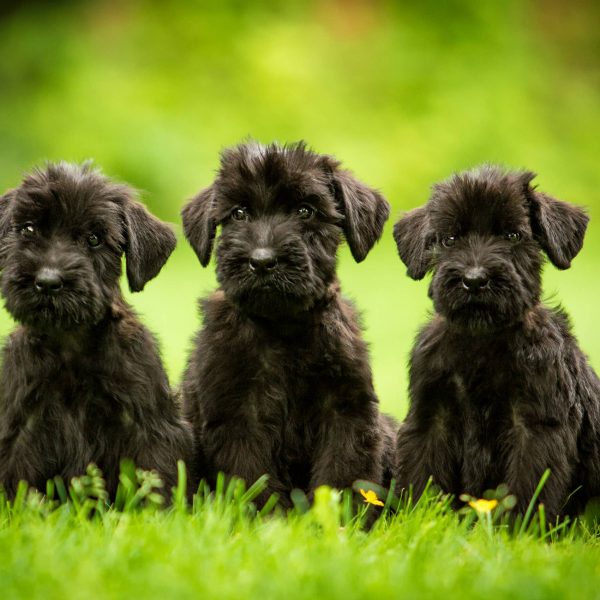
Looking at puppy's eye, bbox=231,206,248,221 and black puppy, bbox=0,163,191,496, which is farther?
puppy's eye, bbox=231,206,248,221

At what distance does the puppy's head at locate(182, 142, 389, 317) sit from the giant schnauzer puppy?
40 cm

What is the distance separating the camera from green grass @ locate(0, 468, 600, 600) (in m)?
4.48

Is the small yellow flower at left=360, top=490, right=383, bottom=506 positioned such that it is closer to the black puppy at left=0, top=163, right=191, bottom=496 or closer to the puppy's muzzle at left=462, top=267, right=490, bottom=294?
the black puppy at left=0, top=163, right=191, bottom=496

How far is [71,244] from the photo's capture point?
21.2 ft

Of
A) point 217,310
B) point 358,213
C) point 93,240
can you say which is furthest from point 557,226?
point 93,240

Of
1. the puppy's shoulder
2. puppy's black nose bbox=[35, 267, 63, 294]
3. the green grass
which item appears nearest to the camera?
the green grass

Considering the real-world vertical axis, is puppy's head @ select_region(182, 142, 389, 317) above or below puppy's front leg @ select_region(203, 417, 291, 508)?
above

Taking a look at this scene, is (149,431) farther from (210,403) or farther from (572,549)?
(572,549)

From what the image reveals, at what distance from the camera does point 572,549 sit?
566cm

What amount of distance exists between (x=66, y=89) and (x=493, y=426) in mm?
14601

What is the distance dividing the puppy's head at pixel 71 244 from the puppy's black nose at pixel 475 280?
5.49 ft

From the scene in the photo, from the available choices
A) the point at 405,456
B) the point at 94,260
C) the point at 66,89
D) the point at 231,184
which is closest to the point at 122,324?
the point at 94,260

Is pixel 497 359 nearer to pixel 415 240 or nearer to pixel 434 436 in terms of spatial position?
pixel 434 436

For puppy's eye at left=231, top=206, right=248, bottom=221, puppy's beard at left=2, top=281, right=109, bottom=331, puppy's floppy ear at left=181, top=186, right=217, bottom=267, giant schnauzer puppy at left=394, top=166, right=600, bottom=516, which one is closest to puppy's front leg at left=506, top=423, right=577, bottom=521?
giant schnauzer puppy at left=394, top=166, right=600, bottom=516
